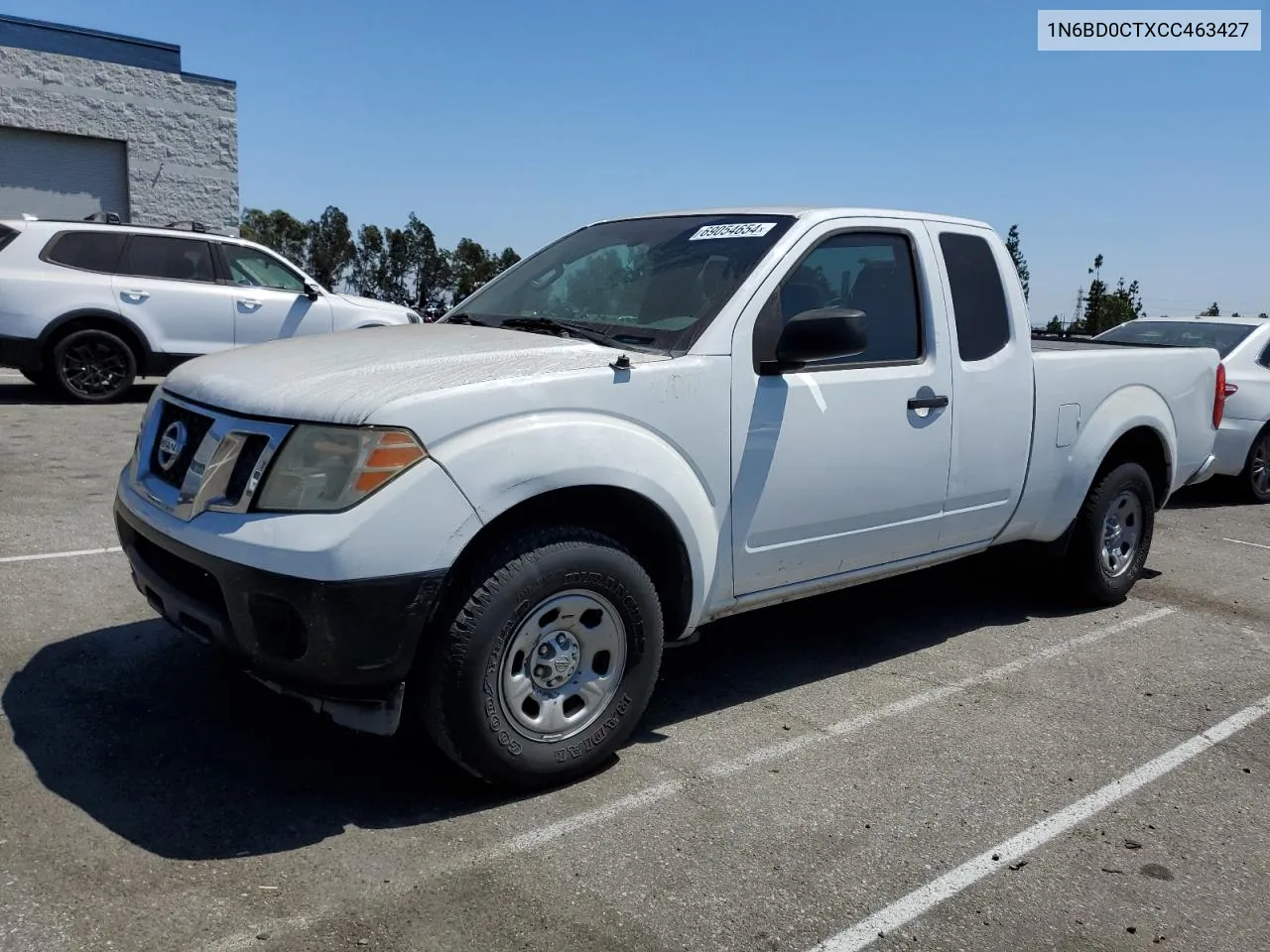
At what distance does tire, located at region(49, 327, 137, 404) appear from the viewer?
1087 cm

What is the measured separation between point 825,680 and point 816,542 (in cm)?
77

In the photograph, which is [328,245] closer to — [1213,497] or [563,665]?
[1213,497]

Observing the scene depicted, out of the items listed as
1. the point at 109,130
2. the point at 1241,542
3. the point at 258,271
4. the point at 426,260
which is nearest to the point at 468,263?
the point at 426,260

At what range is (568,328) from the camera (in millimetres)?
4047

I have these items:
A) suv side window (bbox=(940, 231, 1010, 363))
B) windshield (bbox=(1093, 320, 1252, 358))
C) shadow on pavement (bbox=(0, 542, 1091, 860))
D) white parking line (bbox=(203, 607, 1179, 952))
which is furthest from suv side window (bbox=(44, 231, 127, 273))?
white parking line (bbox=(203, 607, 1179, 952))

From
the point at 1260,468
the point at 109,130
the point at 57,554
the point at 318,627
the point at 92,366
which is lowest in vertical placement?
the point at 57,554

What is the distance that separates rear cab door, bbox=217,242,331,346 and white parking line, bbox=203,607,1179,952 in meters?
8.77

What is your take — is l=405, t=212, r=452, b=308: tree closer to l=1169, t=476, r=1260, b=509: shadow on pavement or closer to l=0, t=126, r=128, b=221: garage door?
l=0, t=126, r=128, b=221: garage door

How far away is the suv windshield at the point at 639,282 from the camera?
3.97 meters

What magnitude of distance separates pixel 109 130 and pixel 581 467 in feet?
63.5

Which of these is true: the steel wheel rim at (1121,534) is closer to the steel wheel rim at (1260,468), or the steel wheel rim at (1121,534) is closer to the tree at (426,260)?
the steel wheel rim at (1260,468)

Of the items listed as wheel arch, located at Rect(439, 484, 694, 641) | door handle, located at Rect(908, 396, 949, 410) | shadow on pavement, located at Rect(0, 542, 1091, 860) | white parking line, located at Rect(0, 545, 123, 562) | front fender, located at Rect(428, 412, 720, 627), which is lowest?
shadow on pavement, located at Rect(0, 542, 1091, 860)

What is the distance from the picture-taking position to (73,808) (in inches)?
126

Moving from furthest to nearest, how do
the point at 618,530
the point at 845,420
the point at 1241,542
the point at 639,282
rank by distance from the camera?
the point at 1241,542 < the point at 639,282 < the point at 845,420 < the point at 618,530
